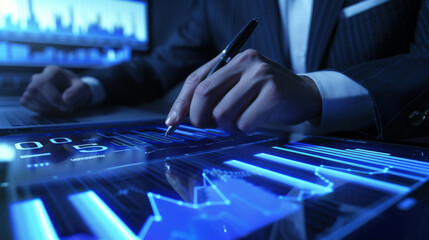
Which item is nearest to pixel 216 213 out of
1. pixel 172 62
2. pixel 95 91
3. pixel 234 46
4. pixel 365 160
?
pixel 365 160

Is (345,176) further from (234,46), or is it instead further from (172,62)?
(172,62)

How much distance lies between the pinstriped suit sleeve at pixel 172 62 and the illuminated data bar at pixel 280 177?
786 millimetres

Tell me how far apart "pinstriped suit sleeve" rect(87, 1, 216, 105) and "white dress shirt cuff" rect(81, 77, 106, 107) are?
0.44ft

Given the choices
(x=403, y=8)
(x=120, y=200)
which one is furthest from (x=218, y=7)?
(x=120, y=200)

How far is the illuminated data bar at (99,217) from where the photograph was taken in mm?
164

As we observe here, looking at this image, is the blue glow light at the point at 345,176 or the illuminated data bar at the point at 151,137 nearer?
the blue glow light at the point at 345,176

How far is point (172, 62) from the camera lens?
3.75ft

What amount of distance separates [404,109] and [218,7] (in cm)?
68

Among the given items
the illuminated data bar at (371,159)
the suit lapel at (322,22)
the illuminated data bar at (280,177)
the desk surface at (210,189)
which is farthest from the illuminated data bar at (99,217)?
the suit lapel at (322,22)

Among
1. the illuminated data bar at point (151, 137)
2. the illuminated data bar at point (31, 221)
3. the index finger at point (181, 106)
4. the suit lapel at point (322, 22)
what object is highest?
→ the suit lapel at point (322, 22)

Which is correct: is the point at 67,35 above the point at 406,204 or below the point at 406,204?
above

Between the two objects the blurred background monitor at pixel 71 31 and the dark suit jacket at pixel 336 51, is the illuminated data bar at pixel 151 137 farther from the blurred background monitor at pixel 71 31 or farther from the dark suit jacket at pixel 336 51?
the blurred background monitor at pixel 71 31

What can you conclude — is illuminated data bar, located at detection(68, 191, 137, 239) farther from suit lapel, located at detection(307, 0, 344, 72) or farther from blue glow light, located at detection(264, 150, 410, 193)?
suit lapel, located at detection(307, 0, 344, 72)

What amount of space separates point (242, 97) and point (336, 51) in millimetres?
451
